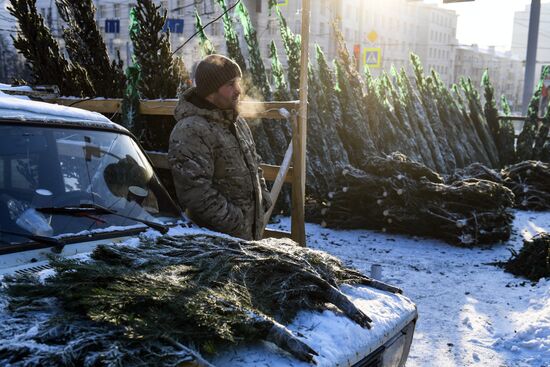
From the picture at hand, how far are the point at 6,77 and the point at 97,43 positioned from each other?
2920cm

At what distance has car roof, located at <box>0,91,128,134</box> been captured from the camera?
7.96 ft

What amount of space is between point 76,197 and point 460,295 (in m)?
3.95

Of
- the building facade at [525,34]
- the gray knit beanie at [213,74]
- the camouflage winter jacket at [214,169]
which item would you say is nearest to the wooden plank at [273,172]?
the camouflage winter jacket at [214,169]

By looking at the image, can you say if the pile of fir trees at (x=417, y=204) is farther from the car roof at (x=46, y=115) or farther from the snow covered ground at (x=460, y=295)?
the car roof at (x=46, y=115)

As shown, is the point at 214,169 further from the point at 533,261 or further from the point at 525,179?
the point at 525,179

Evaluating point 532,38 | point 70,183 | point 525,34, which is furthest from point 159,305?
point 525,34

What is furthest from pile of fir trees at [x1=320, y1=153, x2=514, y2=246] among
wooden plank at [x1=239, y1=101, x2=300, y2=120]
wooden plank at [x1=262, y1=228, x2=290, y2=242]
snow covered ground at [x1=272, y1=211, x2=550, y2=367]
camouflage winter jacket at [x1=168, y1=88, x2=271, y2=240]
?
camouflage winter jacket at [x1=168, y1=88, x2=271, y2=240]

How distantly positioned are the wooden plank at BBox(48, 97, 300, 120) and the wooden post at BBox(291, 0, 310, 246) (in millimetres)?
150

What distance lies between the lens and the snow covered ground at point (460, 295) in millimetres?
3795

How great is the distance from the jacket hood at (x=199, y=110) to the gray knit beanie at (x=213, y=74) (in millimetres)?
54

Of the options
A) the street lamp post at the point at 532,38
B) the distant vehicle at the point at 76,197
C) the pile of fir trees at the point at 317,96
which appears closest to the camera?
the distant vehicle at the point at 76,197

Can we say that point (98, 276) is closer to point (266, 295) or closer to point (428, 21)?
point (266, 295)

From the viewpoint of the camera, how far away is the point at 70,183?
2.47 metres

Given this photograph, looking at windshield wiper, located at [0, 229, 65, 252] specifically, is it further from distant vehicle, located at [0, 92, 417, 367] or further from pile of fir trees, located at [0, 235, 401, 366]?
pile of fir trees, located at [0, 235, 401, 366]
